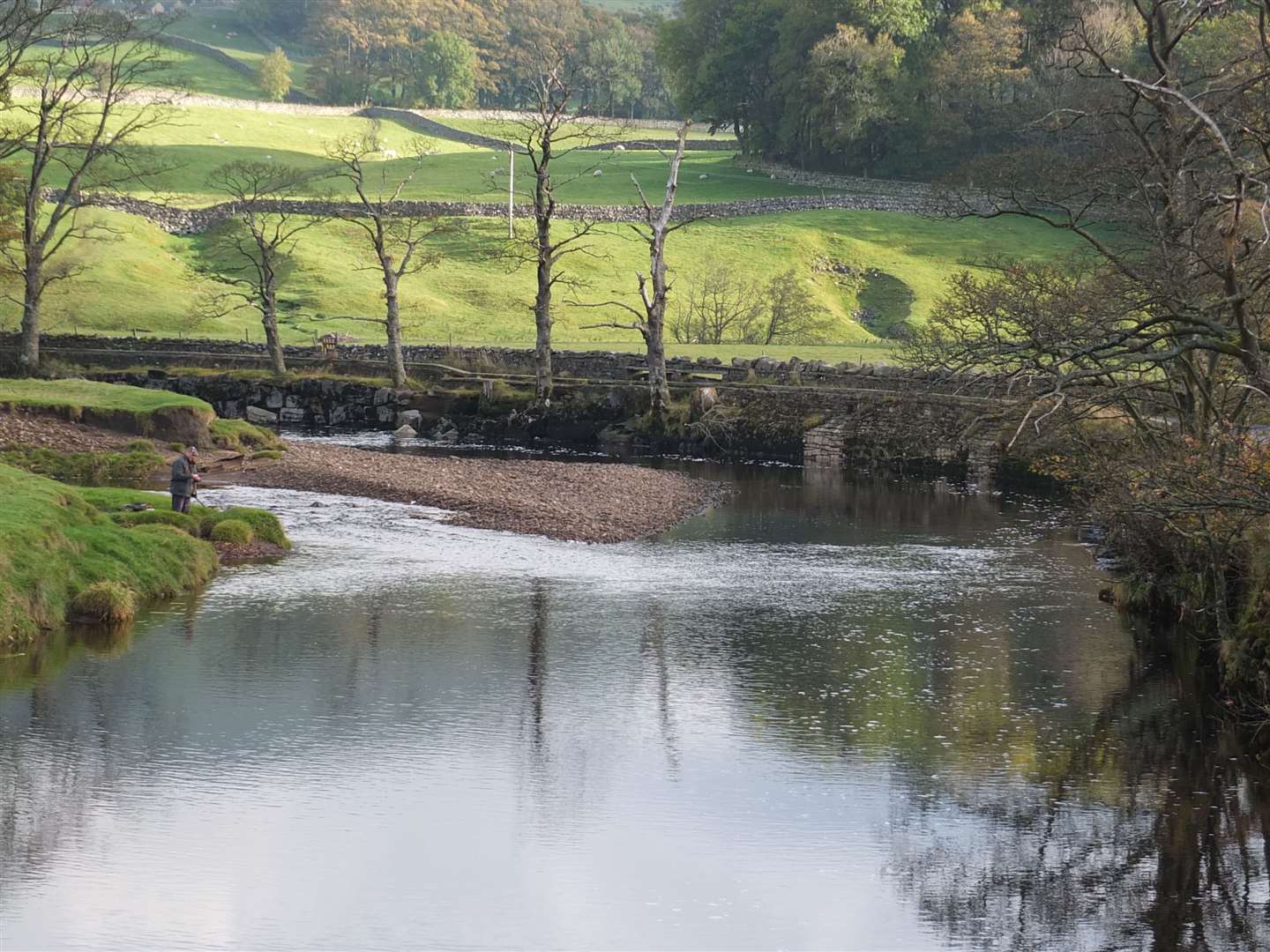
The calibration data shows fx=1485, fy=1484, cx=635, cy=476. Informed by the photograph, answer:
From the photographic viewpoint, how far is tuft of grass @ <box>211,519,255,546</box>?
3609 cm

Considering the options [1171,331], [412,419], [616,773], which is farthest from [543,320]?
[1171,331]

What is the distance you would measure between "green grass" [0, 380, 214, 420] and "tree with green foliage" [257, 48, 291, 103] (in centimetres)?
13096

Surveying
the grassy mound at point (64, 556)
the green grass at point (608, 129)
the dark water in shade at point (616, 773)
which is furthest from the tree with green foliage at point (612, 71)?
the dark water in shade at point (616, 773)

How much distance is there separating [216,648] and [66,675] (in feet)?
9.31

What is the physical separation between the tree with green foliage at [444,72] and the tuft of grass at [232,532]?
15341 centimetres

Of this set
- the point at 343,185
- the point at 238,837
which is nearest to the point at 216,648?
the point at 238,837

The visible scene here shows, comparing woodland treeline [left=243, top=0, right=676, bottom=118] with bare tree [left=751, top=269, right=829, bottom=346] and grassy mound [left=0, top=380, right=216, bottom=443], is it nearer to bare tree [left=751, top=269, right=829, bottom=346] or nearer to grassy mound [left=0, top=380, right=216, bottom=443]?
bare tree [left=751, top=269, right=829, bottom=346]

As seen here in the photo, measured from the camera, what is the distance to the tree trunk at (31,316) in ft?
222

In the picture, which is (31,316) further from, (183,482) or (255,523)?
(255,523)

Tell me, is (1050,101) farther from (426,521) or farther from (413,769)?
(413,769)

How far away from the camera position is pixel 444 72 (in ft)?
604

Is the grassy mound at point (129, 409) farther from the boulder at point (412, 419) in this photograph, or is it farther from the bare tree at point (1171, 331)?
the bare tree at point (1171, 331)

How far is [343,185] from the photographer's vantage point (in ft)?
392

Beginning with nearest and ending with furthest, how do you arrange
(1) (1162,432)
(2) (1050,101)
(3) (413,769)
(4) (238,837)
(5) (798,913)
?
(5) (798,913), (4) (238,837), (3) (413,769), (1) (1162,432), (2) (1050,101)
